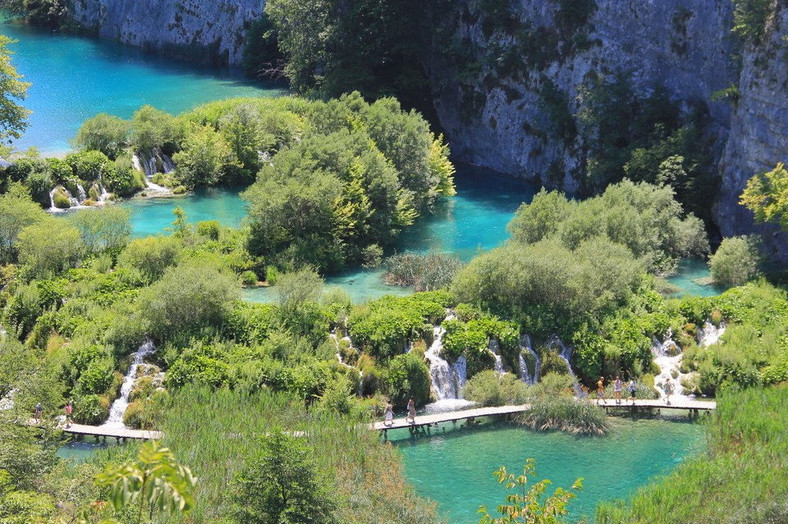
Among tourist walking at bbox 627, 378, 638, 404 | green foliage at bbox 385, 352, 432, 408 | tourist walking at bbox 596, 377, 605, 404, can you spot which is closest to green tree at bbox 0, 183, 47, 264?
green foliage at bbox 385, 352, 432, 408

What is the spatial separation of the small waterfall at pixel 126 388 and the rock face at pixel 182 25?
5193 cm

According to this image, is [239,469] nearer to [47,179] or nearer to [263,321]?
[263,321]

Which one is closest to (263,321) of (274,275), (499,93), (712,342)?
(274,275)

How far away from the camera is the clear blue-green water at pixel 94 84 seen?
6462 cm

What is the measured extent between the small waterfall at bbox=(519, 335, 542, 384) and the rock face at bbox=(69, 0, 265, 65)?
52.9 meters

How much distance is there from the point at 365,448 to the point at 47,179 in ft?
92.8

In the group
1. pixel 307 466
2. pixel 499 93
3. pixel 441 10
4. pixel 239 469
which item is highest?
pixel 441 10

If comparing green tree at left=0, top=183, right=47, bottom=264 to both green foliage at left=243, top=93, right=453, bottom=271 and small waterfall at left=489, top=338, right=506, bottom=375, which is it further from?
small waterfall at left=489, top=338, right=506, bottom=375

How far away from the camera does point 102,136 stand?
179ft

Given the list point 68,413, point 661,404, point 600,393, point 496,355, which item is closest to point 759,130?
point 661,404

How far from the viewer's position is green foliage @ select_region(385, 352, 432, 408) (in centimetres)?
3434

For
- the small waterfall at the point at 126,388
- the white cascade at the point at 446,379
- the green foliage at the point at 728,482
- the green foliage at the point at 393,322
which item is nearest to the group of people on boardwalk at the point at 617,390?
the green foliage at the point at 728,482

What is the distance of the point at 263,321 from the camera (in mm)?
35906

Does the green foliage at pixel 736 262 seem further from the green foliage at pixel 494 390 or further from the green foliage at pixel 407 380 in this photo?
the green foliage at pixel 407 380
